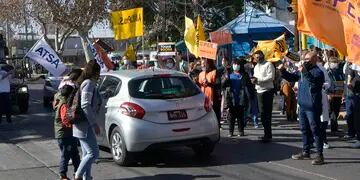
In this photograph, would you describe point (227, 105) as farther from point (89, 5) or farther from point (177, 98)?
point (89, 5)

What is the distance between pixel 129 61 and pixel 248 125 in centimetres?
514

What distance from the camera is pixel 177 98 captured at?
374 inches

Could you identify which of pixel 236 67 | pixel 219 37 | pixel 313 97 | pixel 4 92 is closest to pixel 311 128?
pixel 313 97

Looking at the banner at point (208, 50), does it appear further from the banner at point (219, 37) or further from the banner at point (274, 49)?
the banner at point (219, 37)

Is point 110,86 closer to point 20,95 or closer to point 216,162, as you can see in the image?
point 216,162

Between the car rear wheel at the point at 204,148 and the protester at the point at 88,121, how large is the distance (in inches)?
102

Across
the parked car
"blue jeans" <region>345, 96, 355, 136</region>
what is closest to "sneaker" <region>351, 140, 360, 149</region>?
"blue jeans" <region>345, 96, 355, 136</region>

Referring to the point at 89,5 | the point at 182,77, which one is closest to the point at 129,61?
the point at 182,77

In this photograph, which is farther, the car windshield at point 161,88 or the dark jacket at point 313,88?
the car windshield at point 161,88

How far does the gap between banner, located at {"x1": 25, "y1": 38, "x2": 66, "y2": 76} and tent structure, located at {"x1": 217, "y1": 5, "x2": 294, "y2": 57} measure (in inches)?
451

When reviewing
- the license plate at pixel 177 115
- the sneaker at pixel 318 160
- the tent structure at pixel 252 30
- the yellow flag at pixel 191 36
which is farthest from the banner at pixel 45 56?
the tent structure at pixel 252 30

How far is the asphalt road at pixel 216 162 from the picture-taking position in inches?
340

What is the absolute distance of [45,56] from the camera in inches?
460

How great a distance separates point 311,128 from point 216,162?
5.25 ft
